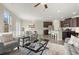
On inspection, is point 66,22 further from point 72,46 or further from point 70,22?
point 72,46

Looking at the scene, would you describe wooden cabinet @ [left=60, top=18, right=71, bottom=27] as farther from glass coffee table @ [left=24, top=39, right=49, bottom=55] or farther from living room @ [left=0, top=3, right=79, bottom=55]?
glass coffee table @ [left=24, top=39, right=49, bottom=55]

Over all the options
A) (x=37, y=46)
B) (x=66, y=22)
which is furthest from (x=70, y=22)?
(x=37, y=46)

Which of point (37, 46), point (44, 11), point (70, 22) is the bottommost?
point (37, 46)

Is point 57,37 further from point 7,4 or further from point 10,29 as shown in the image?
point 7,4

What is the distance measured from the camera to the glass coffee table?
8.46ft

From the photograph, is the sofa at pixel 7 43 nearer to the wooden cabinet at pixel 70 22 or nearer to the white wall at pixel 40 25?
the white wall at pixel 40 25

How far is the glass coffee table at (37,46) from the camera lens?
258 cm

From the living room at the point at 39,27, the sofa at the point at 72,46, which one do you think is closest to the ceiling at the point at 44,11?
the living room at the point at 39,27

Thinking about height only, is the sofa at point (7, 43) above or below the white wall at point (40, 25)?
below

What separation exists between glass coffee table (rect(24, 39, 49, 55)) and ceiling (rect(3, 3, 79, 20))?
63 centimetres

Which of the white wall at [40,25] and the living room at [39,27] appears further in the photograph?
the white wall at [40,25]

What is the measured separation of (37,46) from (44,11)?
0.92 meters

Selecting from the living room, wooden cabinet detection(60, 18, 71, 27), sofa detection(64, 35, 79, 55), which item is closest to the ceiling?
the living room

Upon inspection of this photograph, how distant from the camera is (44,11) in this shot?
258 cm
